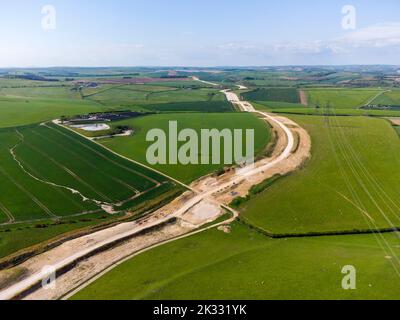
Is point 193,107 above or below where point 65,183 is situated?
above

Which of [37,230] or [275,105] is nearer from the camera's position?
[37,230]

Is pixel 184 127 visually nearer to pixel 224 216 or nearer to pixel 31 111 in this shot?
pixel 224 216

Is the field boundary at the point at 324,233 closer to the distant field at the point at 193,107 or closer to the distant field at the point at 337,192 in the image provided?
the distant field at the point at 337,192

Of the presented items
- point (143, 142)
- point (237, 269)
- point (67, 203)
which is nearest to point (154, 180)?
Result: point (67, 203)

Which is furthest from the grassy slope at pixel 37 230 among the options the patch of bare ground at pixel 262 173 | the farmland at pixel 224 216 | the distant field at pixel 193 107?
the distant field at pixel 193 107

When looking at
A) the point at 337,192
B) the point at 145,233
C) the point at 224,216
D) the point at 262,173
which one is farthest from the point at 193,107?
the point at 145,233

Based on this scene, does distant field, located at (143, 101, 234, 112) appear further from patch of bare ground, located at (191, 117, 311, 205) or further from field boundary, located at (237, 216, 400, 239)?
field boundary, located at (237, 216, 400, 239)

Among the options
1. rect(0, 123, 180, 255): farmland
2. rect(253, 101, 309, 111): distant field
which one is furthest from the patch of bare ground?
rect(253, 101, 309, 111): distant field
